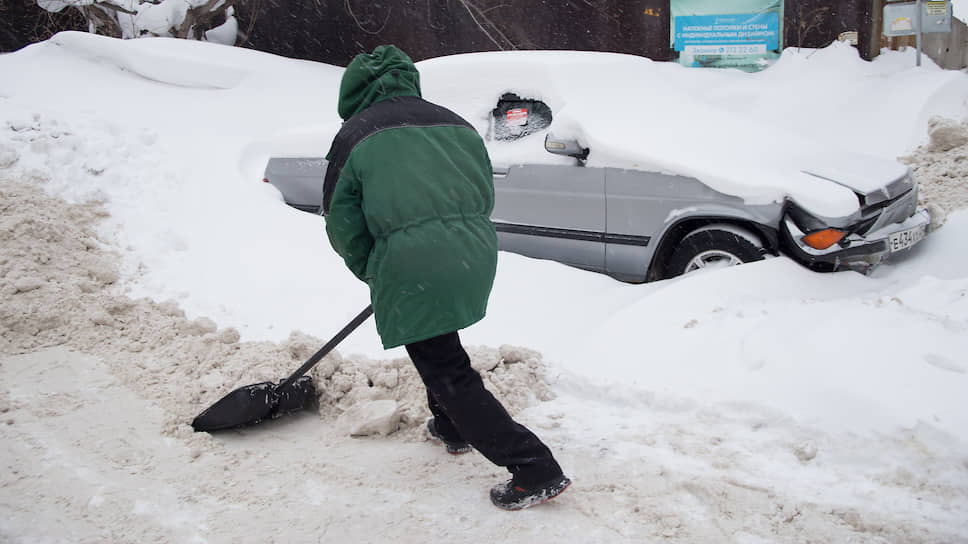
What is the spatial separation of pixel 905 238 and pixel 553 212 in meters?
2.22

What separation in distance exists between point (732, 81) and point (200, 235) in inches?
306

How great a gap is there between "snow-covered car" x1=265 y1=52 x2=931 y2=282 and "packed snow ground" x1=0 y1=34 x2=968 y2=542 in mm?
248

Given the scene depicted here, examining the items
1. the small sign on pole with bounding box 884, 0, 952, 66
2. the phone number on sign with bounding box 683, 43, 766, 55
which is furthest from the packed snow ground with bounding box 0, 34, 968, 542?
the phone number on sign with bounding box 683, 43, 766, 55

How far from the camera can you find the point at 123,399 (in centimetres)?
330

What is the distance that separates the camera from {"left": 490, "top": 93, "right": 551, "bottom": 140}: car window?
4949 millimetres

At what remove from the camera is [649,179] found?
440 cm

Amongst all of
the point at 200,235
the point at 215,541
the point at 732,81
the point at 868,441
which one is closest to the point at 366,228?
the point at 215,541

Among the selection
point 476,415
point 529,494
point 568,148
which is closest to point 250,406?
point 476,415

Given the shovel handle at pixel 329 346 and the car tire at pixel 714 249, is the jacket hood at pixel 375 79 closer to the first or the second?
the shovel handle at pixel 329 346

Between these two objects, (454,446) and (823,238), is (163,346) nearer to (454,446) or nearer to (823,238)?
(454,446)

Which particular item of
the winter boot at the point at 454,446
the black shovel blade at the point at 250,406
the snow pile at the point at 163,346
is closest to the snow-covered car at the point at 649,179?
the snow pile at the point at 163,346

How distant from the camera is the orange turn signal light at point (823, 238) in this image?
4.04 m

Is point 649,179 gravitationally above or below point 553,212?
above

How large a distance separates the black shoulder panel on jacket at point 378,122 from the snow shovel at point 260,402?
763mm
